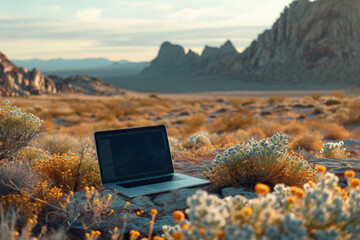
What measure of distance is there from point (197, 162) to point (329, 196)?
4479mm

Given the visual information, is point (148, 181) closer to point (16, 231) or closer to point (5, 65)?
point (16, 231)

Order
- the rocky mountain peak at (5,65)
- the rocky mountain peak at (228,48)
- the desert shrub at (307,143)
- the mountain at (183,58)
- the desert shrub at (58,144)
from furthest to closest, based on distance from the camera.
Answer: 1. the rocky mountain peak at (228,48)
2. the mountain at (183,58)
3. the rocky mountain peak at (5,65)
4. the desert shrub at (307,143)
5. the desert shrub at (58,144)

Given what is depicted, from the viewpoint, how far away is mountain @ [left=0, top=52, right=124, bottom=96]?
36.3 m

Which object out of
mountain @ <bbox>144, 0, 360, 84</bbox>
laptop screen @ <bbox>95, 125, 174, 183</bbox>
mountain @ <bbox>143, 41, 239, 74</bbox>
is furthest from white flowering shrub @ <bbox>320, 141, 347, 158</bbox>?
mountain @ <bbox>143, 41, 239, 74</bbox>

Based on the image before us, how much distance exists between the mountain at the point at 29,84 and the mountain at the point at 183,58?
60.7 m

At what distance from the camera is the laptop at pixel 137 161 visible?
439 cm

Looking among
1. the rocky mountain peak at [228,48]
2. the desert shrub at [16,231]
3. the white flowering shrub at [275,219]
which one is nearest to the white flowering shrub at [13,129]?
the desert shrub at [16,231]

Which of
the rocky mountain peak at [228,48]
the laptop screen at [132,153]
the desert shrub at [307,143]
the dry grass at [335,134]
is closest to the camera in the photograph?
the laptop screen at [132,153]

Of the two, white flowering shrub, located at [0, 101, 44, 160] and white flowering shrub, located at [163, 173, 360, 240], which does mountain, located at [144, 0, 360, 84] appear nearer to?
white flowering shrub, located at [0, 101, 44, 160]

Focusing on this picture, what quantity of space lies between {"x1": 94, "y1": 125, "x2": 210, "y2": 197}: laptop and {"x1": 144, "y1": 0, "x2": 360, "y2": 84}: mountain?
209 ft

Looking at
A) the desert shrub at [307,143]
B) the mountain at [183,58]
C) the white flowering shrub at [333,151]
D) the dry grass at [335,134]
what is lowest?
the dry grass at [335,134]

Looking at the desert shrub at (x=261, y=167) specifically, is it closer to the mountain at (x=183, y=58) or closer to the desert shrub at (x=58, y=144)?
the desert shrub at (x=58, y=144)

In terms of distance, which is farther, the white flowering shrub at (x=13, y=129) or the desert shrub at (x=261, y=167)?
the white flowering shrub at (x=13, y=129)

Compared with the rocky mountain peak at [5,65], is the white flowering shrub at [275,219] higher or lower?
lower
